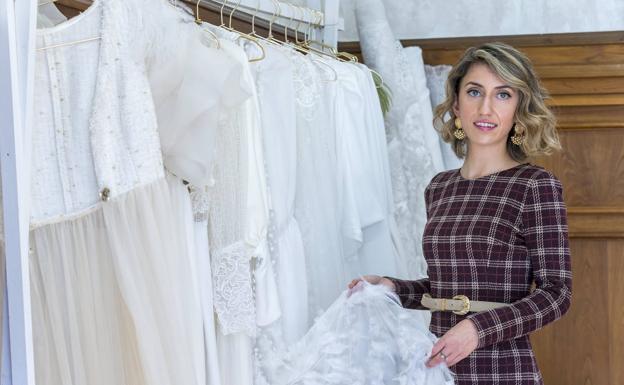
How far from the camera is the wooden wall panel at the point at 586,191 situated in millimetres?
3619

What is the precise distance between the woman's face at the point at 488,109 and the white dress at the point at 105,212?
0.73 meters

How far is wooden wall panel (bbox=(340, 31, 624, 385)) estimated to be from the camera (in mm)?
3619

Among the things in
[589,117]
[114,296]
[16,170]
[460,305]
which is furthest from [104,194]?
[589,117]

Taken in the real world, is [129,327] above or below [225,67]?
below

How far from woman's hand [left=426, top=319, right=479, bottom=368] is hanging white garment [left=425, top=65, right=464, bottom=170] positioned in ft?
5.44

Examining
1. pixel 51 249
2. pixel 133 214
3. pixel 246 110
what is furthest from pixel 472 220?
pixel 51 249

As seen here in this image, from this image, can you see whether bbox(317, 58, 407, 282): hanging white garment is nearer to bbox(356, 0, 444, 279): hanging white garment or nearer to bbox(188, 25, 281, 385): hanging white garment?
bbox(356, 0, 444, 279): hanging white garment

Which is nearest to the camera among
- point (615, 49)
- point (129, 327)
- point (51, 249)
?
point (51, 249)

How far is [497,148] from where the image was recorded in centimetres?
224

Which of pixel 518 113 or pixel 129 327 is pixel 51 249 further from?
pixel 518 113

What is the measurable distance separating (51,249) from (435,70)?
7.01ft

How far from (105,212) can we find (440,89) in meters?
2.01

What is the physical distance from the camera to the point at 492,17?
12.5ft

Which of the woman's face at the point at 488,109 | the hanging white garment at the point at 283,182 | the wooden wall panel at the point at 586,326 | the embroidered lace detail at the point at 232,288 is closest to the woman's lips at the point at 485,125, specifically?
the woman's face at the point at 488,109
